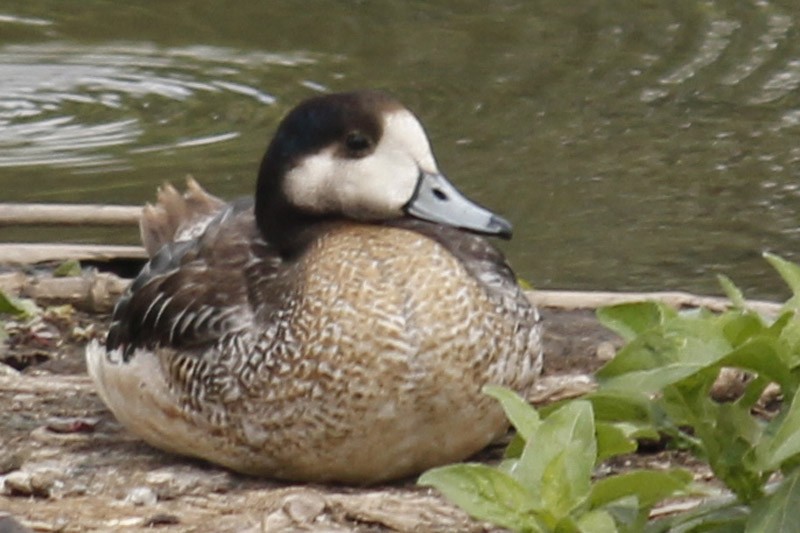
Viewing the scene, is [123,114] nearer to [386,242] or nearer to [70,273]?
[70,273]

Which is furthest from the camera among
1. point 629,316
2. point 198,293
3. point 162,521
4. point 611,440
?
point 198,293

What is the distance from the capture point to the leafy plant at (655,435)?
4.01 metres

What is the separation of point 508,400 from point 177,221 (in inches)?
86.2

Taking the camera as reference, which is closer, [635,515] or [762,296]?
[635,515]

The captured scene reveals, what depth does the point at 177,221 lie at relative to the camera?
20.3 feet

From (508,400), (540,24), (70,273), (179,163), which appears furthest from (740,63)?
(508,400)

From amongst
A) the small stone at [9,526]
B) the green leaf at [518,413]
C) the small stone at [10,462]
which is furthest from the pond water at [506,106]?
the small stone at [9,526]

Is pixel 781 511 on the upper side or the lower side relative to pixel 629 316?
lower

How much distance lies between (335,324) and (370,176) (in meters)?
0.45

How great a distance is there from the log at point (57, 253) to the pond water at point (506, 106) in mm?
1673

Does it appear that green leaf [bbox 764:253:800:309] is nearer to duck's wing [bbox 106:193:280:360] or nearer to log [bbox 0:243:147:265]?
duck's wing [bbox 106:193:280:360]

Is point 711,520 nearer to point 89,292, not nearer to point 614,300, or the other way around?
point 614,300

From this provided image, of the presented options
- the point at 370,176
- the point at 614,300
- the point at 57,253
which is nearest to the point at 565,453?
the point at 370,176

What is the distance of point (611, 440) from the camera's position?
164 inches
